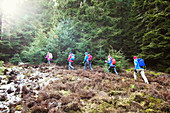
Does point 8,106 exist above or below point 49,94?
below

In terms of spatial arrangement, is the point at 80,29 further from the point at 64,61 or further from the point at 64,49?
the point at 64,61

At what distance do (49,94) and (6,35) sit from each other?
16.1m

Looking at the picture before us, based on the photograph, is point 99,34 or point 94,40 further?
point 94,40

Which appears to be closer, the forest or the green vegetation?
the forest

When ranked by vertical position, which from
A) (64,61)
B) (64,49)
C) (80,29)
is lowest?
(64,61)

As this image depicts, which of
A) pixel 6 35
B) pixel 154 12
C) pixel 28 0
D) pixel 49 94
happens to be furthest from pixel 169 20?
pixel 28 0

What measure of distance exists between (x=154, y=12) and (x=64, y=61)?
15028 mm

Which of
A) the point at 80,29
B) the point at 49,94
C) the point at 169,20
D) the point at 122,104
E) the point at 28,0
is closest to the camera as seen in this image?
the point at 122,104

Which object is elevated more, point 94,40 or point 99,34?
point 99,34

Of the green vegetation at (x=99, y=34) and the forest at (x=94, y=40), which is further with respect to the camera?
the green vegetation at (x=99, y=34)

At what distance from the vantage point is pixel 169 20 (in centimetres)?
1213

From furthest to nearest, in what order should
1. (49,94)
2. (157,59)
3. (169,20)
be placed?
(157,59)
(169,20)
(49,94)

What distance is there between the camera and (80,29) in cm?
1556

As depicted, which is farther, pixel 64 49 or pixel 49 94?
pixel 64 49
